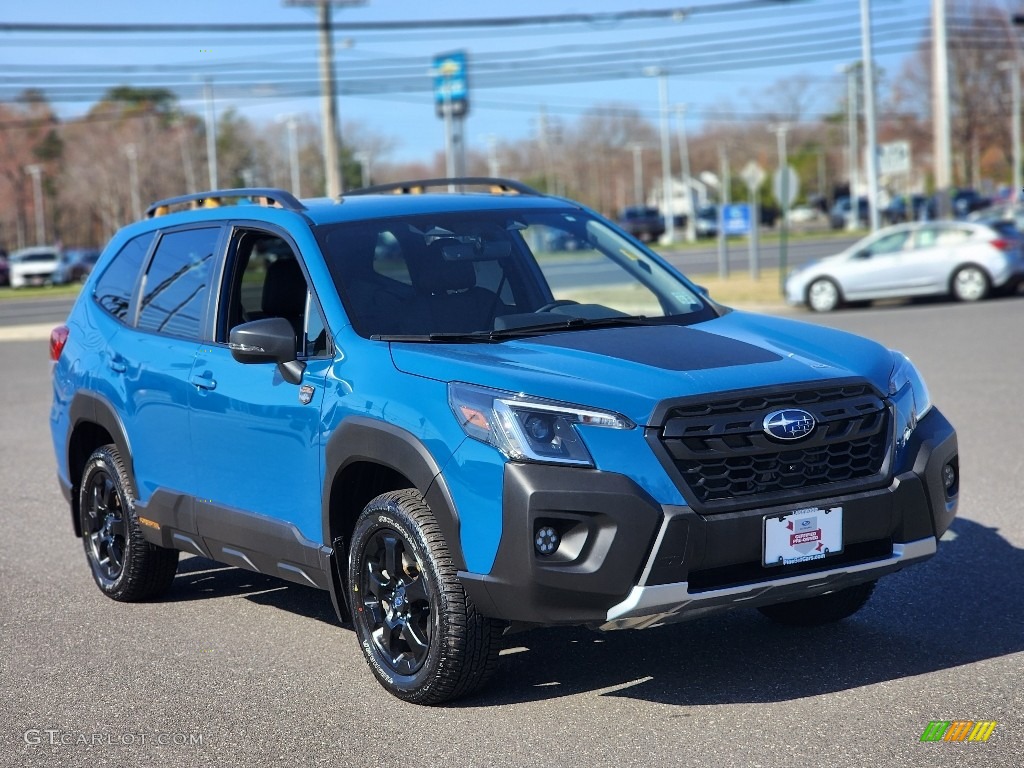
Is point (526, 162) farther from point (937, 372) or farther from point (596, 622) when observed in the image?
point (596, 622)

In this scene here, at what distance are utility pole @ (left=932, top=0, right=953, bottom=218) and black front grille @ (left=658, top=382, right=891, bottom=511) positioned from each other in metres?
28.7

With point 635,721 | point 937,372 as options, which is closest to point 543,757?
point 635,721

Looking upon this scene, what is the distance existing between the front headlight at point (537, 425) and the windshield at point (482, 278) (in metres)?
0.83

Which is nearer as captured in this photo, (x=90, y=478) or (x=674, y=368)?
(x=674, y=368)

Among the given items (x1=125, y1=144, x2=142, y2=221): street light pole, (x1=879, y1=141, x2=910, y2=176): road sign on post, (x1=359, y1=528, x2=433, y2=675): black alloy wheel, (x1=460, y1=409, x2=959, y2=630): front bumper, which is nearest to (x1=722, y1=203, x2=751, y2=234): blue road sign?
(x1=879, y1=141, x2=910, y2=176): road sign on post

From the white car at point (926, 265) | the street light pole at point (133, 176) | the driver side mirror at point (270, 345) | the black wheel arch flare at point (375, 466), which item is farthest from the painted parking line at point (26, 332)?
the street light pole at point (133, 176)

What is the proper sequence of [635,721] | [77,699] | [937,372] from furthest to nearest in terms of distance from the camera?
→ [937,372] → [77,699] → [635,721]

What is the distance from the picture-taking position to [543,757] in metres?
4.25

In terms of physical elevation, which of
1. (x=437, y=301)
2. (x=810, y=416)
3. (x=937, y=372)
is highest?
(x=437, y=301)

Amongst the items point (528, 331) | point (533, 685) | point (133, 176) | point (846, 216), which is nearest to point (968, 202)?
point (846, 216)

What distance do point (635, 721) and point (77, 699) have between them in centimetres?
212

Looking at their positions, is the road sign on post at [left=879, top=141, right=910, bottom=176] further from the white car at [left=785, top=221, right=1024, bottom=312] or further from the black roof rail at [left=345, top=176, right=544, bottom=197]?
the black roof rail at [left=345, top=176, right=544, bottom=197]

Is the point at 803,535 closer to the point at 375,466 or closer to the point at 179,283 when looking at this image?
the point at 375,466

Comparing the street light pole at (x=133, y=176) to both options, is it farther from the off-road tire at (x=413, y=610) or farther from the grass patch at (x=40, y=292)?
the off-road tire at (x=413, y=610)
